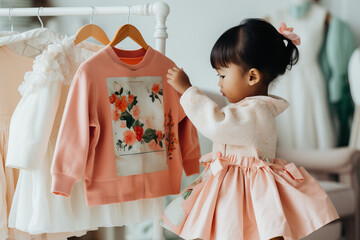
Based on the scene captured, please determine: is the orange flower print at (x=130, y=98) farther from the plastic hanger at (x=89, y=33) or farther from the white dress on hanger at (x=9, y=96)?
the white dress on hanger at (x=9, y=96)

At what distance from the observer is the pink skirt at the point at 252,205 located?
1042 mm

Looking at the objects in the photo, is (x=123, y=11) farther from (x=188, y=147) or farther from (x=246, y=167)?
(x=246, y=167)

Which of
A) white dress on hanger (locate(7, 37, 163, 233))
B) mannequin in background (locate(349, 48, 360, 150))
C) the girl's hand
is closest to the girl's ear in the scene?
the girl's hand

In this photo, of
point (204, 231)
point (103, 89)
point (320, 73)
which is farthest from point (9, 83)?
point (320, 73)

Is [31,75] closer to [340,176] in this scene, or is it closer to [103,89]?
[103,89]

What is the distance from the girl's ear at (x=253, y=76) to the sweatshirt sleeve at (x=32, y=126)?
22.5 inches

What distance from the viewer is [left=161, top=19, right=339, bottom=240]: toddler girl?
1.06 m

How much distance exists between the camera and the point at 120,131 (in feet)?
3.85

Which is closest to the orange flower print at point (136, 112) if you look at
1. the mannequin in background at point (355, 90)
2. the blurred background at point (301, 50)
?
the blurred background at point (301, 50)

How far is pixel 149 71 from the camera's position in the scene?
1.24 m

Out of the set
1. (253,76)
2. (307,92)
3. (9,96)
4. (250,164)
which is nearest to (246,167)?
(250,164)

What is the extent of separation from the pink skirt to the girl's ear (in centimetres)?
22

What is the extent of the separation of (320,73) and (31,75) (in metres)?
1.29

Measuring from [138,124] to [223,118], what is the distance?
28 centimetres
